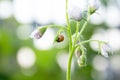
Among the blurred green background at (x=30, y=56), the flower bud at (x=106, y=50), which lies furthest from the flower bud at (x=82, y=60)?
the blurred green background at (x=30, y=56)

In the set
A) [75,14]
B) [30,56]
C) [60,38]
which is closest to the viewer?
[75,14]

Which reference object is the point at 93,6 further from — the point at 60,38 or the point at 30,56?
the point at 30,56

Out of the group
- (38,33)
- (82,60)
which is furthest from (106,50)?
(38,33)

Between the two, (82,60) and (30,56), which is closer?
(82,60)


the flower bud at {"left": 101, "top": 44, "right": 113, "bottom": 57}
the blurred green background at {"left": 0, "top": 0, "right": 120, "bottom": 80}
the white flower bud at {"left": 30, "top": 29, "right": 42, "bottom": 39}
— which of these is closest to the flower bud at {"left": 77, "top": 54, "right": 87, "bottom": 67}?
the flower bud at {"left": 101, "top": 44, "right": 113, "bottom": 57}

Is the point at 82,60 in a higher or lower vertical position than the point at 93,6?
lower

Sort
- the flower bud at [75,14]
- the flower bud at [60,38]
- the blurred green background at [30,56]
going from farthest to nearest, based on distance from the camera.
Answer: the blurred green background at [30,56] → the flower bud at [60,38] → the flower bud at [75,14]

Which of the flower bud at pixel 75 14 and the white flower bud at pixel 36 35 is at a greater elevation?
the flower bud at pixel 75 14

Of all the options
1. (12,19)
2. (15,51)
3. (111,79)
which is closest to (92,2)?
(15,51)

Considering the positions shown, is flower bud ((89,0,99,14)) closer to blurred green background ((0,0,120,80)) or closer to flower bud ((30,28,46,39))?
flower bud ((30,28,46,39))

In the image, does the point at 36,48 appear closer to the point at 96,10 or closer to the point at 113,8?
the point at 113,8

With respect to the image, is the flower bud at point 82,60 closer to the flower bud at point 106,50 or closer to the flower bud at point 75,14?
the flower bud at point 106,50

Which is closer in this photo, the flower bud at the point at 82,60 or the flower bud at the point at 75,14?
the flower bud at the point at 75,14
